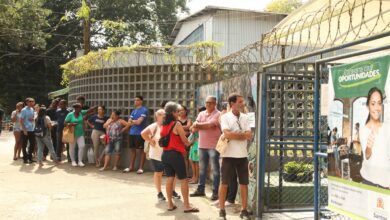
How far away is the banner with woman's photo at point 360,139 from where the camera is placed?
123 inches

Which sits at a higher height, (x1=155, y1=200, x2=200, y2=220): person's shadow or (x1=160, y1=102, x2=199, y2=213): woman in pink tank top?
(x1=160, y1=102, x2=199, y2=213): woman in pink tank top

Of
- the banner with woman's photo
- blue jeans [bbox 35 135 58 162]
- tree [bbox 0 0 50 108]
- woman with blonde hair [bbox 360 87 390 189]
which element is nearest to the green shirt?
blue jeans [bbox 35 135 58 162]

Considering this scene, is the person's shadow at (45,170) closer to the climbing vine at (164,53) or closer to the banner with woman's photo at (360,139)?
the climbing vine at (164,53)

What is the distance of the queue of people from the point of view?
5.68m

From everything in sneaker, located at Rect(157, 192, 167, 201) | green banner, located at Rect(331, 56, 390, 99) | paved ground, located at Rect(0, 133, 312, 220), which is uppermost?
green banner, located at Rect(331, 56, 390, 99)

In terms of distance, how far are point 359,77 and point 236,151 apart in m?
2.49

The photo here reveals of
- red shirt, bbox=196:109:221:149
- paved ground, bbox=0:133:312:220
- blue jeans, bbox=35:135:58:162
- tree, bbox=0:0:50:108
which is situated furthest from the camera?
tree, bbox=0:0:50:108

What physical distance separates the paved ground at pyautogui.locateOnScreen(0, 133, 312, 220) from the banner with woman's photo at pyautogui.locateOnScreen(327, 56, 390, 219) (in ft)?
7.62

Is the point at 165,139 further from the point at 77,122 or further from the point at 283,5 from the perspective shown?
the point at 283,5

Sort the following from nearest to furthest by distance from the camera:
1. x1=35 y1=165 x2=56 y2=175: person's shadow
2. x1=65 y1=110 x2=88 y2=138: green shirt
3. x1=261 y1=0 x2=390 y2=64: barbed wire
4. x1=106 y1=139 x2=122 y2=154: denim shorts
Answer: x1=261 y1=0 x2=390 y2=64: barbed wire
x1=35 y1=165 x2=56 y2=175: person's shadow
x1=106 y1=139 x2=122 y2=154: denim shorts
x1=65 y1=110 x2=88 y2=138: green shirt

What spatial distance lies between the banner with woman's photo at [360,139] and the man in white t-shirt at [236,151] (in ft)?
6.02

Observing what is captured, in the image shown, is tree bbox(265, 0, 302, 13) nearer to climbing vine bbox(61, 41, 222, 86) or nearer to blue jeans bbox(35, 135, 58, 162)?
climbing vine bbox(61, 41, 222, 86)

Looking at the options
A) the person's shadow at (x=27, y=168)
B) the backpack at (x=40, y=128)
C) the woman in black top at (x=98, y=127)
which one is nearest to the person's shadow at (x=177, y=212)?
the woman in black top at (x=98, y=127)

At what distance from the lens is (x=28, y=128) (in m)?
11.0
